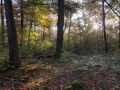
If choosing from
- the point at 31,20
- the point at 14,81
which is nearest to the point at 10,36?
the point at 14,81

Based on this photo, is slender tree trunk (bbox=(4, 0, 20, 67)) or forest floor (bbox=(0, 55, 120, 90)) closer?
forest floor (bbox=(0, 55, 120, 90))

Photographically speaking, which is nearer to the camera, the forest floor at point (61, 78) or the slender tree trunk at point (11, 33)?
the forest floor at point (61, 78)

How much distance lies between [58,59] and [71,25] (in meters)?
28.3

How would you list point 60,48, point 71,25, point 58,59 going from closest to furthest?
1. point 58,59
2. point 60,48
3. point 71,25

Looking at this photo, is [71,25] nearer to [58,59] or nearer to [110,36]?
[110,36]

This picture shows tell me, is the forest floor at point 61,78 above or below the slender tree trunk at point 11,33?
Result: below

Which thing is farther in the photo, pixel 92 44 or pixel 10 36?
pixel 92 44

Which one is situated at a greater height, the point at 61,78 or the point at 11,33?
the point at 11,33

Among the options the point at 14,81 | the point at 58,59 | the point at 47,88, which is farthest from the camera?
the point at 58,59

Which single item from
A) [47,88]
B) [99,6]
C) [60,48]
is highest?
[99,6]

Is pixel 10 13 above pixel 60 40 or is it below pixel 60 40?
above

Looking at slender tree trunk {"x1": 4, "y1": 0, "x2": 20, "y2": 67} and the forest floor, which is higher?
slender tree trunk {"x1": 4, "y1": 0, "x2": 20, "y2": 67}

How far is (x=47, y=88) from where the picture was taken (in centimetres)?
805

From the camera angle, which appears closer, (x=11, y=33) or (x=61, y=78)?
(x=61, y=78)
